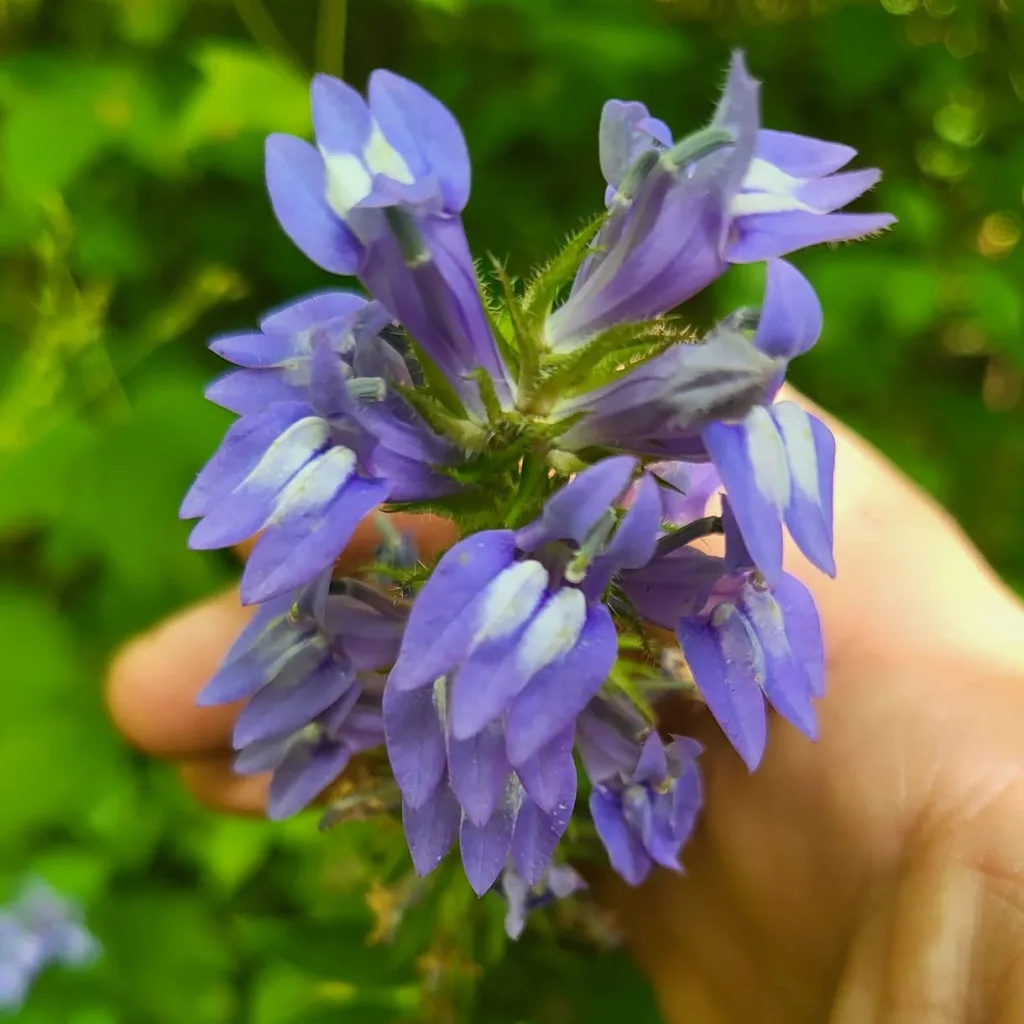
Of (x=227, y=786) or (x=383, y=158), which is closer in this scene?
(x=383, y=158)

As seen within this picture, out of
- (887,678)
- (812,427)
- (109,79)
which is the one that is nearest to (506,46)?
(109,79)

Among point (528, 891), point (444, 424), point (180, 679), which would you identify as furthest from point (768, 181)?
point (180, 679)

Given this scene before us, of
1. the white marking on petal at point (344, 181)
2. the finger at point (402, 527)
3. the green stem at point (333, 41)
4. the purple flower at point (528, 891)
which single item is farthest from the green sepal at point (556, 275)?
the green stem at point (333, 41)

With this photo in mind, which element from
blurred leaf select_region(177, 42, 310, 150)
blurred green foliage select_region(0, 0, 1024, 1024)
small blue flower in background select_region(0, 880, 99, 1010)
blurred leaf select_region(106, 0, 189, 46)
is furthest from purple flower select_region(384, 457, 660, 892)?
blurred leaf select_region(106, 0, 189, 46)

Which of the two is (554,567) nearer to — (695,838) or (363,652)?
(363,652)

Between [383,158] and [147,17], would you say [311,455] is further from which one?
[147,17]

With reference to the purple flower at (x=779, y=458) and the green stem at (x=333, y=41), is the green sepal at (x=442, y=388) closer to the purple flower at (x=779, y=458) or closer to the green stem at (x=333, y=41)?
the purple flower at (x=779, y=458)

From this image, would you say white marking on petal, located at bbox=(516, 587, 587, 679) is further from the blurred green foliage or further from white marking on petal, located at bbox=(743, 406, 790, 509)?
the blurred green foliage
